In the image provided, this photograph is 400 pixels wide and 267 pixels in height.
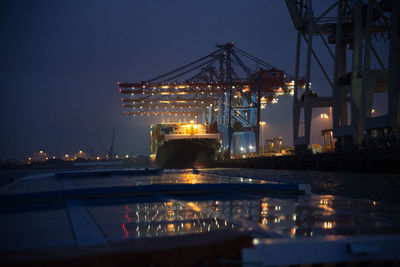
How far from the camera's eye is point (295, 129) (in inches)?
1639

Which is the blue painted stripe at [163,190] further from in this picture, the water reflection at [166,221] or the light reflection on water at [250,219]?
the water reflection at [166,221]

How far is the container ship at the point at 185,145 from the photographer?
5161 centimetres

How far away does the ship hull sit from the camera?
169ft

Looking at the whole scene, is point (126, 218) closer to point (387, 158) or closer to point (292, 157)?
point (387, 158)

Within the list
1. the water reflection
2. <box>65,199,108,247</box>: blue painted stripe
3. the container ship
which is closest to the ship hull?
the container ship

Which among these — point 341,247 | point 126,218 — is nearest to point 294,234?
point 341,247

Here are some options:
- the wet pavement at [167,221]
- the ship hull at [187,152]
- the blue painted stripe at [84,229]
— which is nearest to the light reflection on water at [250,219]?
the wet pavement at [167,221]

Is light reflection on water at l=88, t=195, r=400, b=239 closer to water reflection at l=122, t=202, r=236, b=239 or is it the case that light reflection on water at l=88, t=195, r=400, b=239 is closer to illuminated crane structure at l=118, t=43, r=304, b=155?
water reflection at l=122, t=202, r=236, b=239

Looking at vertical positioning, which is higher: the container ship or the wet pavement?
the container ship

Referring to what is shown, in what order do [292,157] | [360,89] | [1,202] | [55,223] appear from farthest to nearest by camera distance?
1. [292,157]
2. [360,89]
3. [1,202]
4. [55,223]

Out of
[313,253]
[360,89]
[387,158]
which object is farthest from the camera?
[360,89]

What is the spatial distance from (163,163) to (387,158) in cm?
3834

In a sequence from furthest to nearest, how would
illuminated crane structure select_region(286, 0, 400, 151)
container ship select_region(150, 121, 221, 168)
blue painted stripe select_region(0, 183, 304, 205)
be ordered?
container ship select_region(150, 121, 221, 168) → illuminated crane structure select_region(286, 0, 400, 151) → blue painted stripe select_region(0, 183, 304, 205)

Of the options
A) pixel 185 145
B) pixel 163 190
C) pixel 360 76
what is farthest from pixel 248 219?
pixel 185 145
